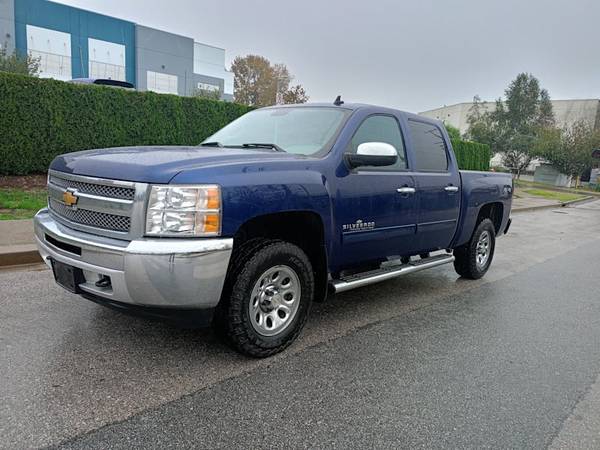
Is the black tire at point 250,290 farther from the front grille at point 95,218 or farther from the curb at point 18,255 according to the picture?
the curb at point 18,255

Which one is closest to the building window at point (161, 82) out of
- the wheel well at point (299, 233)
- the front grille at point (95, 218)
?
the front grille at point (95, 218)

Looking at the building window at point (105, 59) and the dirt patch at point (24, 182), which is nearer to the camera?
the dirt patch at point (24, 182)

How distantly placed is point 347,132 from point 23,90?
881 cm

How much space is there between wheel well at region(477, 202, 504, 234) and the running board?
1.08 metres

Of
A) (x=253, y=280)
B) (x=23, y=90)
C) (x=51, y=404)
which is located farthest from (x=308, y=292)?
(x=23, y=90)

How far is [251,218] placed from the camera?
10.6ft

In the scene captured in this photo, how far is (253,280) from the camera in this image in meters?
3.31

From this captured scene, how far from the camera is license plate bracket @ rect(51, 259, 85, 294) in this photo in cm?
321

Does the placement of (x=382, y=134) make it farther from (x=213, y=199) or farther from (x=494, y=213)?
(x=494, y=213)

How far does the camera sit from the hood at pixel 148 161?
9.78ft

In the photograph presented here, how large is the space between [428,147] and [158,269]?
3467mm

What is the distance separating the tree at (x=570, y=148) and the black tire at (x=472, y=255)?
136 feet

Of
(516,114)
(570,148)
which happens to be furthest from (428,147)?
(516,114)

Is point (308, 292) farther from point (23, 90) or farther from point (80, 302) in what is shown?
point (23, 90)
